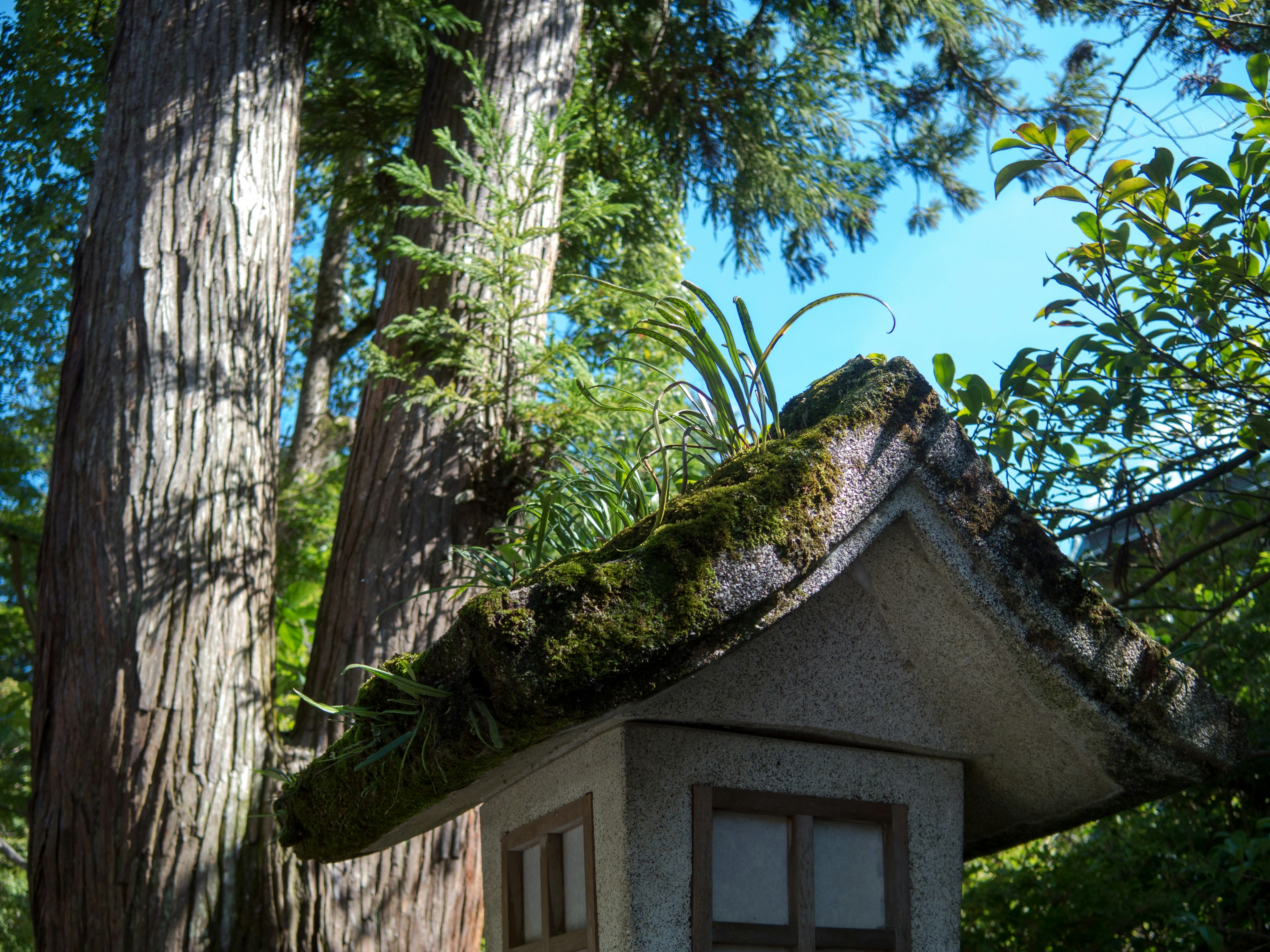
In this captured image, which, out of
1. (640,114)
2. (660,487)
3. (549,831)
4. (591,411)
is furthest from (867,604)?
(640,114)

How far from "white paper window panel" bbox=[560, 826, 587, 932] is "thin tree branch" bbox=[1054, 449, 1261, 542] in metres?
1.50

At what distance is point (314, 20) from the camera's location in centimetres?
457

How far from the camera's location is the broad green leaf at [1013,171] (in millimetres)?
2211

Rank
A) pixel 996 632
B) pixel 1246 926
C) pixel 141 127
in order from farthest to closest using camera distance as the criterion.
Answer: pixel 141 127 → pixel 1246 926 → pixel 996 632

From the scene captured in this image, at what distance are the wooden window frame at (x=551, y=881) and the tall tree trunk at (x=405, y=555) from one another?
143 centimetres

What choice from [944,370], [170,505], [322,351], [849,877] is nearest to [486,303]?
[170,505]

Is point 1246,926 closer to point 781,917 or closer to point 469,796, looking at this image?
point 781,917

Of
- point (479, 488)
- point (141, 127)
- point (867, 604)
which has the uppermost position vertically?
point (141, 127)

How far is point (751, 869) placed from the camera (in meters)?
1.74

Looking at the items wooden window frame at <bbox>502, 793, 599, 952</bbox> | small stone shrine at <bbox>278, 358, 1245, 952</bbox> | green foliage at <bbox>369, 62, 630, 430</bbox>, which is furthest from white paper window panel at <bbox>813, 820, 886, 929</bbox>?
green foliage at <bbox>369, 62, 630, 430</bbox>

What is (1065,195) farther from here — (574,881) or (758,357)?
(574,881)

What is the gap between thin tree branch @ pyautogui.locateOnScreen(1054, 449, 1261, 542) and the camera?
2.56 metres

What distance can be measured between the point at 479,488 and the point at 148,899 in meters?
1.78

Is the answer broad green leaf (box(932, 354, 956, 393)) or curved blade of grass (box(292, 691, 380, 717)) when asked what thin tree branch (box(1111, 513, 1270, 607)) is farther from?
curved blade of grass (box(292, 691, 380, 717))
